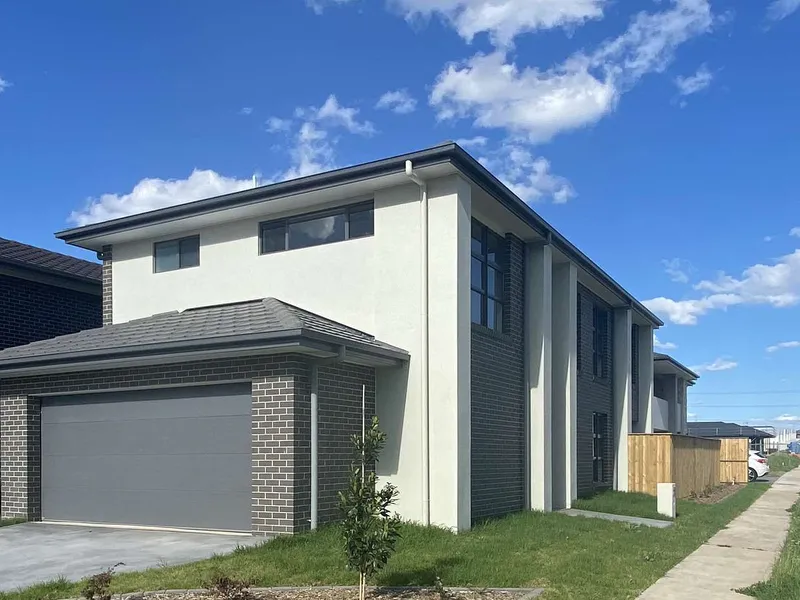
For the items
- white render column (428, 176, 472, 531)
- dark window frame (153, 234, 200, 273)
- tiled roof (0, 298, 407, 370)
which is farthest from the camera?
dark window frame (153, 234, 200, 273)

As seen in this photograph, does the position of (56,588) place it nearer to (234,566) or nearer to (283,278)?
(234,566)

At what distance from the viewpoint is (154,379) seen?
1316 centimetres

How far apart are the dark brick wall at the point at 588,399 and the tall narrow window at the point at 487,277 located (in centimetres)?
619

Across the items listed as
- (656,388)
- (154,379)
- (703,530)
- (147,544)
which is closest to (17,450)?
(154,379)

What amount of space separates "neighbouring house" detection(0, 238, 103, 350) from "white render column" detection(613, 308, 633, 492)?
1515 centimetres

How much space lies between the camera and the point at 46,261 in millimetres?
18156

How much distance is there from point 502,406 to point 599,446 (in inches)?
366

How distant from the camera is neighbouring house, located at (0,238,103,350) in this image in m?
16.7

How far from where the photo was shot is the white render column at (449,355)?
13.0 meters

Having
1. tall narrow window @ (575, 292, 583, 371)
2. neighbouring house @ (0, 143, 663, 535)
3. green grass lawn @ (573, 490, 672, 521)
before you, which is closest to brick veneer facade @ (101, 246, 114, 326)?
neighbouring house @ (0, 143, 663, 535)

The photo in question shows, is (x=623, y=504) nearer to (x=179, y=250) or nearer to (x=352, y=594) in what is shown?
(x=179, y=250)

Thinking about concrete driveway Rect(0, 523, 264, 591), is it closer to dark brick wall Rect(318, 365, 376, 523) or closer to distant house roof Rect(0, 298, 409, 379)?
dark brick wall Rect(318, 365, 376, 523)

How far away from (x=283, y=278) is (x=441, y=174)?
3.75 m

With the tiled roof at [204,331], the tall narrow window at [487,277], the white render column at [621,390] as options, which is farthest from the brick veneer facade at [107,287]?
the white render column at [621,390]
